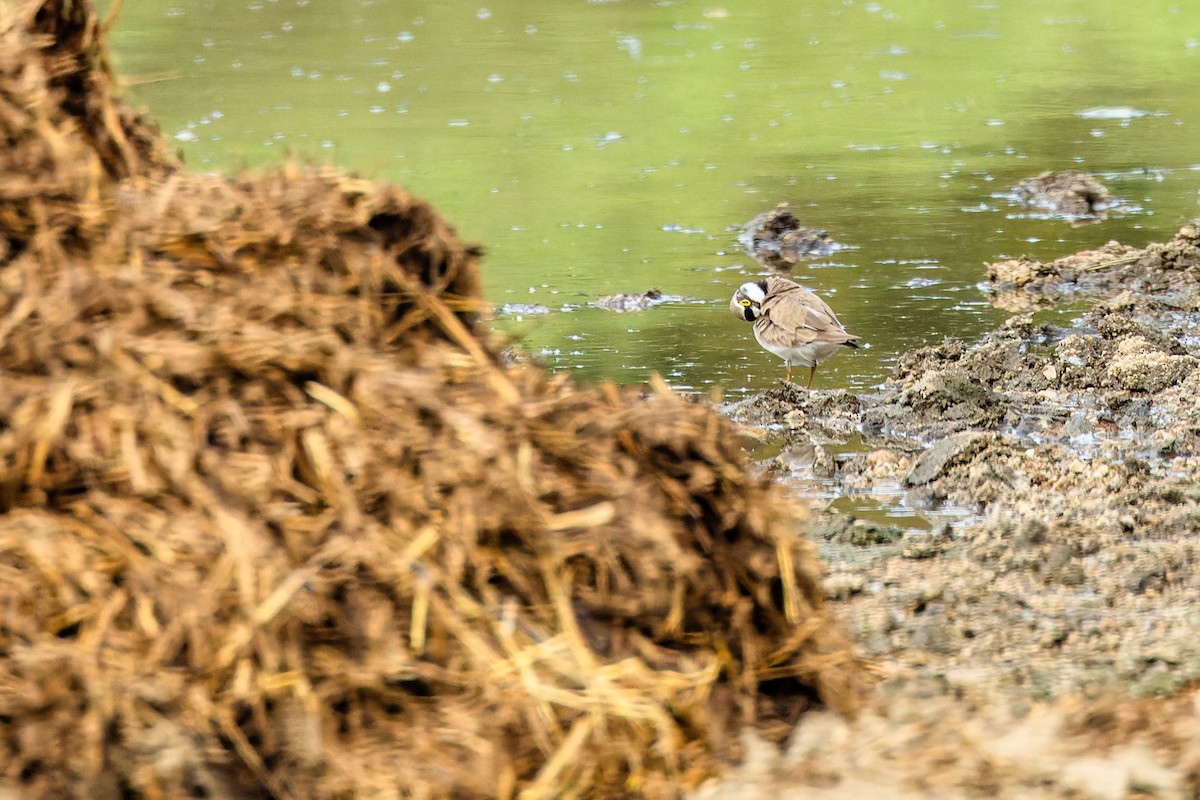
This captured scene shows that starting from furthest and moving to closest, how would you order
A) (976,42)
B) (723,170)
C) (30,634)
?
1. (976,42)
2. (723,170)
3. (30,634)

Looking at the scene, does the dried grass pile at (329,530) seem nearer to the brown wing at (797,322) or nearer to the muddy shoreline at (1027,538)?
the muddy shoreline at (1027,538)

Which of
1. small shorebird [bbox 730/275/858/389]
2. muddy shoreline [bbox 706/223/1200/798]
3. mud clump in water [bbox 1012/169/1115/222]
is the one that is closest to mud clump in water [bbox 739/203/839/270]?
muddy shoreline [bbox 706/223/1200/798]

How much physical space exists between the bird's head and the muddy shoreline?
1046mm

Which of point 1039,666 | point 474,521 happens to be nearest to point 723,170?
point 1039,666

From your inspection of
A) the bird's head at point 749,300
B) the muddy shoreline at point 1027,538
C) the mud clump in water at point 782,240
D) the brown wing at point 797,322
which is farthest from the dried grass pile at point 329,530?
the mud clump in water at point 782,240

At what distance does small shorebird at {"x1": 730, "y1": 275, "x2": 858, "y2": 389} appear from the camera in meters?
8.87

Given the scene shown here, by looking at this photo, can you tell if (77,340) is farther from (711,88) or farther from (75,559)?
(711,88)

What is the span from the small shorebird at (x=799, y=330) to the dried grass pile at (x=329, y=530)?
4853 millimetres

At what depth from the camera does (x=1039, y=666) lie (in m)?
4.62

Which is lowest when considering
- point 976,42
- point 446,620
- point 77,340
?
point 976,42

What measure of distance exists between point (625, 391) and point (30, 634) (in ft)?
4.81

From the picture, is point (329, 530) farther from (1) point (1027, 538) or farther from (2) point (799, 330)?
(2) point (799, 330)

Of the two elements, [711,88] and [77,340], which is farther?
[711,88]

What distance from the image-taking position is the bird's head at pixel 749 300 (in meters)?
9.55
